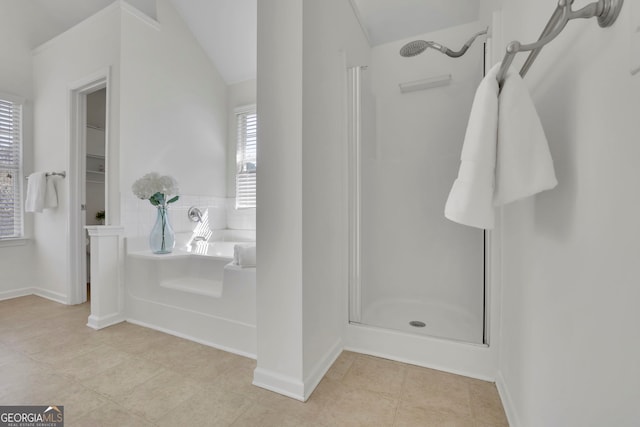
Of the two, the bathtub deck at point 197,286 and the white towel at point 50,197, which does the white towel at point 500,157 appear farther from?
the white towel at point 50,197

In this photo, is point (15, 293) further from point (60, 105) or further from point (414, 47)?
point (414, 47)

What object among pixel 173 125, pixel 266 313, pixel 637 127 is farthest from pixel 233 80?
pixel 637 127

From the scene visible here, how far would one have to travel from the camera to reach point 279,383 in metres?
1.43

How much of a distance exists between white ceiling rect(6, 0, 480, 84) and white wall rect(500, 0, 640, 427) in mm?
1555

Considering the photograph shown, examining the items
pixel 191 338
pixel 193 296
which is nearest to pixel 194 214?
pixel 193 296

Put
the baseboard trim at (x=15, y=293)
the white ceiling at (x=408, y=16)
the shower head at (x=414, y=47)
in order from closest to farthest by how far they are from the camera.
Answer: the shower head at (x=414, y=47)
the white ceiling at (x=408, y=16)
the baseboard trim at (x=15, y=293)

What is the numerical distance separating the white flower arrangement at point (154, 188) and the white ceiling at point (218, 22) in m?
1.82

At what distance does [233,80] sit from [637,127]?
3.79 meters

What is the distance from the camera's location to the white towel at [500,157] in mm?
777

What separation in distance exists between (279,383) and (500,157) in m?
1.38

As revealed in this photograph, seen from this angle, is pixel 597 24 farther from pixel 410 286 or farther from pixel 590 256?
pixel 410 286

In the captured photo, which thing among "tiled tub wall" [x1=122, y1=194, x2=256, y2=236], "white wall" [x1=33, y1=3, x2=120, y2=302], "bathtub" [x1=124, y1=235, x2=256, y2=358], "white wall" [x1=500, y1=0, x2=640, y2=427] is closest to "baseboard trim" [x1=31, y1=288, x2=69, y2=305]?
"white wall" [x1=33, y1=3, x2=120, y2=302]

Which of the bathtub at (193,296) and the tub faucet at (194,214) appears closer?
the bathtub at (193,296)

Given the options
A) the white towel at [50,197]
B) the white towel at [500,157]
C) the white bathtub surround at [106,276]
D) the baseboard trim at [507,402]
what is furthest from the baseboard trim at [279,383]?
the white towel at [50,197]
